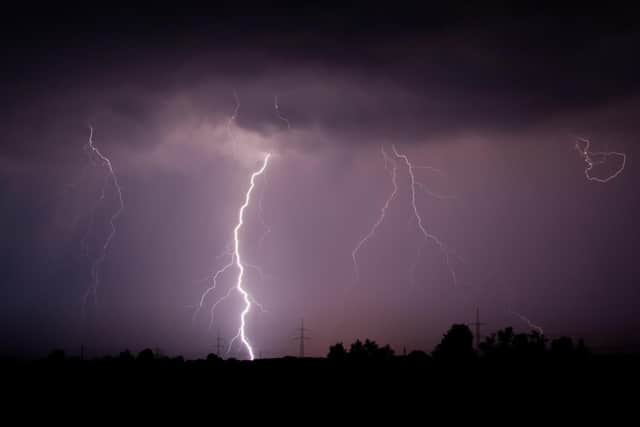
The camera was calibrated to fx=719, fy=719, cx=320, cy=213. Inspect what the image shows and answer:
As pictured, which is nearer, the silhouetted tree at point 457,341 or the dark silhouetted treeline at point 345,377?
the dark silhouetted treeline at point 345,377

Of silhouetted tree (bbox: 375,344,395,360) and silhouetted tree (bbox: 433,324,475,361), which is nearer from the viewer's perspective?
silhouetted tree (bbox: 375,344,395,360)

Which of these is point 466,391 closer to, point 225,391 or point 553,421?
point 553,421

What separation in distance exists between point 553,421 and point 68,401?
14.2 meters

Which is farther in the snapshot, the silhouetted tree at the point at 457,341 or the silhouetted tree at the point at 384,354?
the silhouetted tree at the point at 457,341

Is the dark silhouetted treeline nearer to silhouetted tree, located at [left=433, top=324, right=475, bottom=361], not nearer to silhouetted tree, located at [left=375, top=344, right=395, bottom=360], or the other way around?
silhouetted tree, located at [left=375, top=344, right=395, bottom=360]

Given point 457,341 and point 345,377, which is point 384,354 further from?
point 345,377

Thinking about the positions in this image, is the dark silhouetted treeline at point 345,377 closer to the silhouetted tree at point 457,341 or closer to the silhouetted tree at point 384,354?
the silhouetted tree at point 384,354

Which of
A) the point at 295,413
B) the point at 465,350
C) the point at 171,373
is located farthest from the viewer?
the point at 465,350

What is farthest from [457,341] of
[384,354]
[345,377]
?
[345,377]

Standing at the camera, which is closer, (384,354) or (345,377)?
(345,377)

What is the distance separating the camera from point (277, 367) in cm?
2617

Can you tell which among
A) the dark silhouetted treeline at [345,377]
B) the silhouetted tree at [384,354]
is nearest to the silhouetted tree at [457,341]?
the silhouetted tree at [384,354]

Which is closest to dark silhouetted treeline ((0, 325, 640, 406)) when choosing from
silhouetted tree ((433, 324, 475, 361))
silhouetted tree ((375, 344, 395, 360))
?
silhouetted tree ((375, 344, 395, 360))

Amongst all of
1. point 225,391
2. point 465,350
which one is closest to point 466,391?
point 225,391
